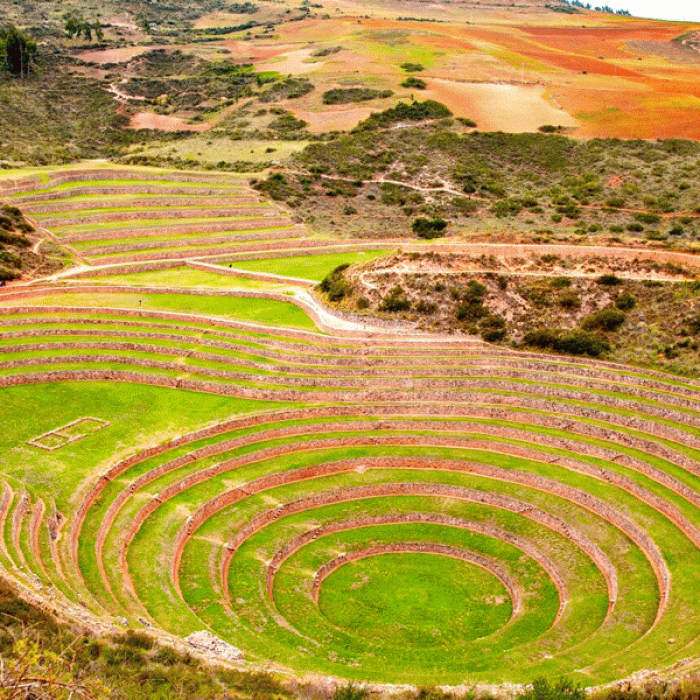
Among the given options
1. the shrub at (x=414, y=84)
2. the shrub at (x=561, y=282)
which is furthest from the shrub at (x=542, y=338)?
the shrub at (x=414, y=84)

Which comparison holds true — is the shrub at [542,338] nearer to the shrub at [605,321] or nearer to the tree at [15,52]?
the shrub at [605,321]

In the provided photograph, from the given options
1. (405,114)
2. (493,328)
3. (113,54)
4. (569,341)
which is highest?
(113,54)

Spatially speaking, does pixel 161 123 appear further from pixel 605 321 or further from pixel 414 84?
pixel 605 321

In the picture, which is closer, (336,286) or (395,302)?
(395,302)

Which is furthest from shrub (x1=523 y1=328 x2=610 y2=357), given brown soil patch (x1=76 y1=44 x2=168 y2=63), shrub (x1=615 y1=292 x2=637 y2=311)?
brown soil patch (x1=76 y1=44 x2=168 y2=63)

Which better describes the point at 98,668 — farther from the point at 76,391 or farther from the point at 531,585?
the point at 76,391

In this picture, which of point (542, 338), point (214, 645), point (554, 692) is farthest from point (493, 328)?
point (554, 692)
